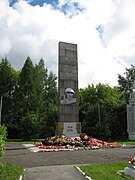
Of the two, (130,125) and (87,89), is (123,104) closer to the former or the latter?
(87,89)

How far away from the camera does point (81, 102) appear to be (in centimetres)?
4972

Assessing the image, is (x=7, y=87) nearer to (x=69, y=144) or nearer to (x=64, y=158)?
(x=69, y=144)

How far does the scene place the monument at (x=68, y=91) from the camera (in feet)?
74.8

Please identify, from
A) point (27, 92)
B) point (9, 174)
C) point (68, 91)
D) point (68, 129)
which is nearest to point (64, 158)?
point (9, 174)

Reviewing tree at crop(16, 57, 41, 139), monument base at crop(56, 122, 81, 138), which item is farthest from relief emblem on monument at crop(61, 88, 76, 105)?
tree at crop(16, 57, 41, 139)

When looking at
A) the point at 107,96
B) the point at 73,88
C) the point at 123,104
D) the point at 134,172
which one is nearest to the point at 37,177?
the point at 134,172

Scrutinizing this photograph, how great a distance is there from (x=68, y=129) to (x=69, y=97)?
313 cm

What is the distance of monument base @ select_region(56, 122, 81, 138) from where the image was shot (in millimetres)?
22391

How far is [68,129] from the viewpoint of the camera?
894 inches

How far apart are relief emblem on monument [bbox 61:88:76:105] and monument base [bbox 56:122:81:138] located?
2.07 metres

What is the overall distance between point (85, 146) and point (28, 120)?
1868 cm

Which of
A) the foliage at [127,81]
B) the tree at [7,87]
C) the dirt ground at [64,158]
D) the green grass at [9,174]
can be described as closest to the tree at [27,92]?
the tree at [7,87]

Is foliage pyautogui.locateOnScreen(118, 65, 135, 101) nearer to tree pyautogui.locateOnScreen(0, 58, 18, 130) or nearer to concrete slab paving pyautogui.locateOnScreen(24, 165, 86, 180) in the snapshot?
tree pyautogui.locateOnScreen(0, 58, 18, 130)

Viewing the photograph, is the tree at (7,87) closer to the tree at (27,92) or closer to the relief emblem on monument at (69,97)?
the tree at (27,92)
